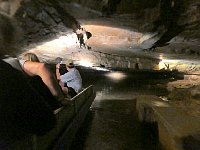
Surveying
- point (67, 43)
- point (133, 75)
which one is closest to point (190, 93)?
point (67, 43)

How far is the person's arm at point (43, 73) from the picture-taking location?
3.64 meters

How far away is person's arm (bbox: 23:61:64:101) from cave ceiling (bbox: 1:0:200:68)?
287cm

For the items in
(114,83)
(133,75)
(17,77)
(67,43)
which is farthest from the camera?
(133,75)

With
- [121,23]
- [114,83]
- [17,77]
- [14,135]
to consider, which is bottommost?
[114,83]

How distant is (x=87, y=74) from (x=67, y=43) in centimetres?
656

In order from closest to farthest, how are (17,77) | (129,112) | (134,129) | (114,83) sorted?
(17,77)
(134,129)
(129,112)
(114,83)

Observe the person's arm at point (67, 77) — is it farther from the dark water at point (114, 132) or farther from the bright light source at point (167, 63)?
the bright light source at point (167, 63)

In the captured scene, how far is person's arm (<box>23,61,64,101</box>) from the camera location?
12.0 feet

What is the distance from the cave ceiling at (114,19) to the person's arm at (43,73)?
113 inches

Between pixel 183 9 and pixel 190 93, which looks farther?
pixel 190 93

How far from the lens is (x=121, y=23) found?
784 centimetres

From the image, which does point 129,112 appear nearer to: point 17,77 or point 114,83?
point 17,77

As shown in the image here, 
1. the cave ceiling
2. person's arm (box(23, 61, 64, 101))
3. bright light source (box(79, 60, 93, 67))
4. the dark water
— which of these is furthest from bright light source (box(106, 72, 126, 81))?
person's arm (box(23, 61, 64, 101))

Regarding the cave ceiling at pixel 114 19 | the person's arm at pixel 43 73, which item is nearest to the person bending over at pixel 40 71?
the person's arm at pixel 43 73
